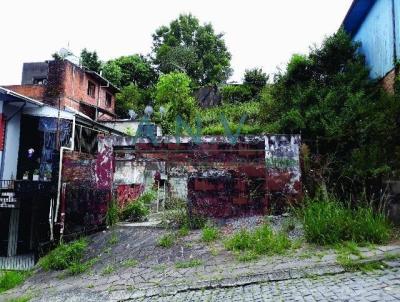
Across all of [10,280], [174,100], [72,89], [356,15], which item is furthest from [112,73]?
[10,280]

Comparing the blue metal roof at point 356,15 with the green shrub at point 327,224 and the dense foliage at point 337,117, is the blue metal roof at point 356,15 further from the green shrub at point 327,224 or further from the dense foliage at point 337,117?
the green shrub at point 327,224

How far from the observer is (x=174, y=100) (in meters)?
21.1

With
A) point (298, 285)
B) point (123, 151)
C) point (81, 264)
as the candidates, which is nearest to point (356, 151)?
point (298, 285)

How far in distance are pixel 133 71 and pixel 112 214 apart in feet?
74.1

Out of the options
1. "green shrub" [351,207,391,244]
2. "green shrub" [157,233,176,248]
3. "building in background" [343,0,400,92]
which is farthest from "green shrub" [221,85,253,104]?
"green shrub" [351,207,391,244]

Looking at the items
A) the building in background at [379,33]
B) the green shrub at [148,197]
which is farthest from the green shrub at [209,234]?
the building in background at [379,33]

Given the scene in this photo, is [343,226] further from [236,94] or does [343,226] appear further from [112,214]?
[236,94]

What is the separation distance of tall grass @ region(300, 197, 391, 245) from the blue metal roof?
636 cm

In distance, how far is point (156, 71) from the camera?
3077 cm

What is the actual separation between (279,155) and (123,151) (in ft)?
11.7

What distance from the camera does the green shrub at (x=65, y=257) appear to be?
6.58 m

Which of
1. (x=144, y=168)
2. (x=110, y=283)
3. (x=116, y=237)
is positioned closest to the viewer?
(x=110, y=283)

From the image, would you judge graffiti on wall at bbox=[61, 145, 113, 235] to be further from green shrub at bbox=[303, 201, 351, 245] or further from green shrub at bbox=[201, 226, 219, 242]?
green shrub at bbox=[303, 201, 351, 245]

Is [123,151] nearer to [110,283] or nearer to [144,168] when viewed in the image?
[144,168]
